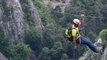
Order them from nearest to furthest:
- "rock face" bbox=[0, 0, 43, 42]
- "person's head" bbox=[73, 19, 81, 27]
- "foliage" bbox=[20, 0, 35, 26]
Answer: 1. "person's head" bbox=[73, 19, 81, 27]
2. "rock face" bbox=[0, 0, 43, 42]
3. "foliage" bbox=[20, 0, 35, 26]

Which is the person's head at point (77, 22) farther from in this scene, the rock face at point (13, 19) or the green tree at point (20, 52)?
the rock face at point (13, 19)

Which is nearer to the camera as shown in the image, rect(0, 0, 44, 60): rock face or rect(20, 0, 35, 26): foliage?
rect(0, 0, 44, 60): rock face

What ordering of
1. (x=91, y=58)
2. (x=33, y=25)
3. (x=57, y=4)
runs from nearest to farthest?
(x=91, y=58) < (x=33, y=25) < (x=57, y=4)

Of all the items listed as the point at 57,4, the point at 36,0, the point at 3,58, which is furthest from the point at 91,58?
the point at 57,4

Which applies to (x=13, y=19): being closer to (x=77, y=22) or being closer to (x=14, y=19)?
(x=14, y=19)

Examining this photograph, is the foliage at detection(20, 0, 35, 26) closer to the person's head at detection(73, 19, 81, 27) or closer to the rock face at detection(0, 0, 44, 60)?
the rock face at detection(0, 0, 44, 60)

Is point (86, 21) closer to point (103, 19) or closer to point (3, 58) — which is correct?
point (103, 19)

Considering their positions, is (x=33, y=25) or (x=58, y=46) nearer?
(x=58, y=46)

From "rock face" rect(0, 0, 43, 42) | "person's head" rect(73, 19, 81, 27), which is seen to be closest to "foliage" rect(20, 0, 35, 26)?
"rock face" rect(0, 0, 43, 42)

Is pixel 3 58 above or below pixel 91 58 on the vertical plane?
below

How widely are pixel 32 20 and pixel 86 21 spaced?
25.9 ft

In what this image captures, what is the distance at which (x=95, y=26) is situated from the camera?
6431 centimetres

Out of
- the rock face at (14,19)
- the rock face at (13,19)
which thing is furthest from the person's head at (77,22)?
the rock face at (13,19)

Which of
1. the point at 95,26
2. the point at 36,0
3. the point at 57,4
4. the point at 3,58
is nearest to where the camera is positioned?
the point at 3,58
